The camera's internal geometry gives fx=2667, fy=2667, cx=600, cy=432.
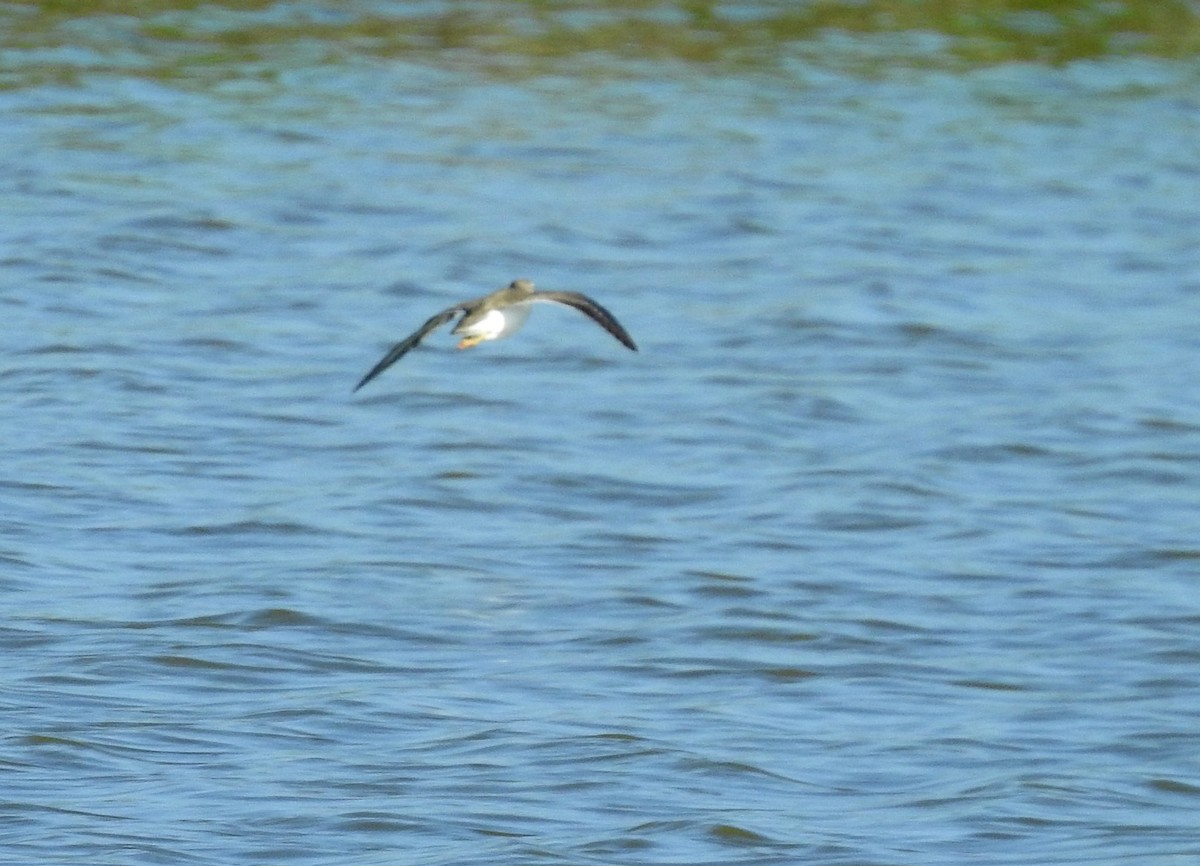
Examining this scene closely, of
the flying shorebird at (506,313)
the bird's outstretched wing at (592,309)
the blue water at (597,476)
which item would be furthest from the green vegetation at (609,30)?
the bird's outstretched wing at (592,309)

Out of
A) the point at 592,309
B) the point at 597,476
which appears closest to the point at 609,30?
the point at 597,476

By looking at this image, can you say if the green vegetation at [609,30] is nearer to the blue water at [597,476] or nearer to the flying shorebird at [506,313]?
the blue water at [597,476]

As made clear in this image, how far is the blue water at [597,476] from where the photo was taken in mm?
7270

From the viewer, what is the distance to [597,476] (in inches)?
424

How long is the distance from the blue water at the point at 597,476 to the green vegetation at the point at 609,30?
0.68 meters

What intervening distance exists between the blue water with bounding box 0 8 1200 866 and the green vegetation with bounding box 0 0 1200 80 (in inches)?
26.6

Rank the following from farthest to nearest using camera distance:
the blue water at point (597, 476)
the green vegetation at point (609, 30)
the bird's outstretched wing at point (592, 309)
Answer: the green vegetation at point (609, 30)
the bird's outstretched wing at point (592, 309)
the blue water at point (597, 476)

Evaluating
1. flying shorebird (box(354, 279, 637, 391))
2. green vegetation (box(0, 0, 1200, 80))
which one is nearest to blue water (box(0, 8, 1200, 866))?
green vegetation (box(0, 0, 1200, 80))

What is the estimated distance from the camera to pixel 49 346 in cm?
1245

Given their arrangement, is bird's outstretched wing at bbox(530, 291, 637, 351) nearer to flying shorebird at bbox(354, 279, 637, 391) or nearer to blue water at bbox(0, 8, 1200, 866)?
flying shorebird at bbox(354, 279, 637, 391)

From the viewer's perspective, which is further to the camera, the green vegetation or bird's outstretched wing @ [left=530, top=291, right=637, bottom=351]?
the green vegetation

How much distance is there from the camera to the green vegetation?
1936 centimetres

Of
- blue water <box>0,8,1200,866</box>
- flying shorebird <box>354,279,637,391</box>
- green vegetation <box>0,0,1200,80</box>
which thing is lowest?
blue water <box>0,8,1200,866</box>

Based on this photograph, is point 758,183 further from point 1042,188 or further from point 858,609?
point 858,609
